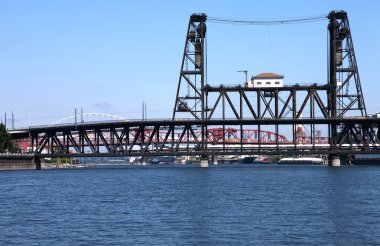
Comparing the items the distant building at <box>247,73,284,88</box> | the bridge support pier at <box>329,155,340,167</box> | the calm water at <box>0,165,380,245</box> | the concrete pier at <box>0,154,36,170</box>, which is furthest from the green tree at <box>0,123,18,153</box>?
the calm water at <box>0,165,380,245</box>

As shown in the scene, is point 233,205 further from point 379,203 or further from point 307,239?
point 307,239

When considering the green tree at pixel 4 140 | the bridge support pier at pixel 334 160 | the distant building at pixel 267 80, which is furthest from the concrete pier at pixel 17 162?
the bridge support pier at pixel 334 160

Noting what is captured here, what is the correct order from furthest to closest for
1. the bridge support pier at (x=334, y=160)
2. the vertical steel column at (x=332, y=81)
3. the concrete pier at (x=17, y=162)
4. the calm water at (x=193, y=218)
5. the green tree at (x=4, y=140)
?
the green tree at (x=4, y=140) → the concrete pier at (x=17, y=162) → the bridge support pier at (x=334, y=160) → the vertical steel column at (x=332, y=81) → the calm water at (x=193, y=218)

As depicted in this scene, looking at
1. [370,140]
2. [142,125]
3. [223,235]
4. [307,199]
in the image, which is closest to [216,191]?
[307,199]

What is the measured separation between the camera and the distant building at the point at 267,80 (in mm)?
156875

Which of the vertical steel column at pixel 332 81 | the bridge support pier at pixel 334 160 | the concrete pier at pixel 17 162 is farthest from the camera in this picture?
the concrete pier at pixel 17 162

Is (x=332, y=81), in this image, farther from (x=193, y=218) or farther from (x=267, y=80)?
(x=193, y=218)

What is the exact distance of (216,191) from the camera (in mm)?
75938

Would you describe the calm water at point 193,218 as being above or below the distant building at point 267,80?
below

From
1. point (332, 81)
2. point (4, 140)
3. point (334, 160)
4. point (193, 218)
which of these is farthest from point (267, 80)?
point (193, 218)

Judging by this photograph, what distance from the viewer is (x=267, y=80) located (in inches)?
6186

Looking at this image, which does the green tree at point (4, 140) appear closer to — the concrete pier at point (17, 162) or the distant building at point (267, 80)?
the concrete pier at point (17, 162)

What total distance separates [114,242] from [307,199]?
27911 millimetres

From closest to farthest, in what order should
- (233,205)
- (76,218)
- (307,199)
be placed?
(76,218) → (233,205) → (307,199)
